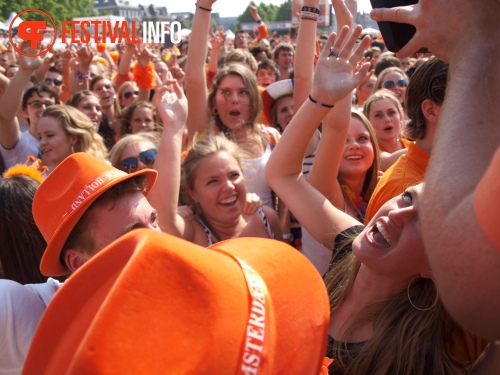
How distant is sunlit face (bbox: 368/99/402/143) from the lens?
4250 mm

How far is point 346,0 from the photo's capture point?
2.88 metres

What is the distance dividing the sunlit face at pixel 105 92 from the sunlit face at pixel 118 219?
4.56 meters

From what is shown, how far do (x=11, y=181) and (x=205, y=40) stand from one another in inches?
76.9

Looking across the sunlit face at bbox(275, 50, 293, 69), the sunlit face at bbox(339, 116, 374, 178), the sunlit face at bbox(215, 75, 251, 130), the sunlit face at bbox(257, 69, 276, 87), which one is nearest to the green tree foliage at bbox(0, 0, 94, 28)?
the sunlit face at bbox(275, 50, 293, 69)

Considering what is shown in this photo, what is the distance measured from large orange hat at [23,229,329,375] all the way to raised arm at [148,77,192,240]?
5.49ft

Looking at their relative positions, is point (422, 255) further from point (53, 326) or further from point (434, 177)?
point (53, 326)

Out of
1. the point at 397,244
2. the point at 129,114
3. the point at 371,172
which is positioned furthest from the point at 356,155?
the point at 129,114

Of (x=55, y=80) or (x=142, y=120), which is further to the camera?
(x=55, y=80)

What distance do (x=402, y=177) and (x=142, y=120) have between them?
322 cm

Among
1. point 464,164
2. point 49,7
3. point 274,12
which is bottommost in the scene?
point 464,164

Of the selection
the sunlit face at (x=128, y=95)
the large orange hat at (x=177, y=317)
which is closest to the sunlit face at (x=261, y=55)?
the sunlit face at (x=128, y=95)

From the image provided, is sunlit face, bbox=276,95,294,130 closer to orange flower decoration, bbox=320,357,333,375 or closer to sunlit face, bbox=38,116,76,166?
sunlit face, bbox=38,116,76,166

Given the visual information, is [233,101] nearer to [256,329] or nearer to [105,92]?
[105,92]

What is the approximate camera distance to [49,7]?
135 feet
